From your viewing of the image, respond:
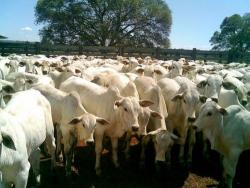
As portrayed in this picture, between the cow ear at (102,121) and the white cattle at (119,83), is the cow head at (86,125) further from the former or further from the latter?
the white cattle at (119,83)

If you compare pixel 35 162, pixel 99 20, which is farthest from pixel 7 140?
pixel 99 20

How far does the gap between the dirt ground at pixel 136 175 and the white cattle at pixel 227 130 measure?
2.21 ft

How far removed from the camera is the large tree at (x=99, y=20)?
3909 cm

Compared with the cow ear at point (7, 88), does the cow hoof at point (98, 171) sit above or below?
below

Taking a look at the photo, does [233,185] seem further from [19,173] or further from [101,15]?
[101,15]

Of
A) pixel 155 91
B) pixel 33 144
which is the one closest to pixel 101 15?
pixel 155 91

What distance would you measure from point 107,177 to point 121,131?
97 cm

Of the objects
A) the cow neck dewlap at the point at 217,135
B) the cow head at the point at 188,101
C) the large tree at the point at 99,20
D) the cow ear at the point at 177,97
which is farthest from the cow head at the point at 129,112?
the large tree at the point at 99,20

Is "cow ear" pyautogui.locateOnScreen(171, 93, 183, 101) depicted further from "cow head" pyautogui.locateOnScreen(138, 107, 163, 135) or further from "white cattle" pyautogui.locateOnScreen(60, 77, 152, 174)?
"white cattle" pyautogui.locateOnScreen(60, 77, 152, 174)

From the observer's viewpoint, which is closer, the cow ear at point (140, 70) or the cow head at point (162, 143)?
the cow head at point (162, 143)

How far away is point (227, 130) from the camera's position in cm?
643

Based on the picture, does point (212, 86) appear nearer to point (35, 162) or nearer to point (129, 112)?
point (129, 112)

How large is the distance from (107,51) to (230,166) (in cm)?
1919

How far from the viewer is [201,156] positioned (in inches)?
328
